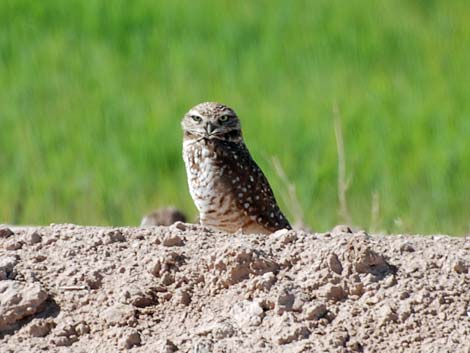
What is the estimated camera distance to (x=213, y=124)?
7.37 m

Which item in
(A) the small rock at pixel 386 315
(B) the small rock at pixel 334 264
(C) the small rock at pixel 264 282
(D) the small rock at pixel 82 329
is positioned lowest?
(D) the small rock at pixel 82 329

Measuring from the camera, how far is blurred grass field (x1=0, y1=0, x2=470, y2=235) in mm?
10492

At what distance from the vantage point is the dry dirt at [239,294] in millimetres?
4664

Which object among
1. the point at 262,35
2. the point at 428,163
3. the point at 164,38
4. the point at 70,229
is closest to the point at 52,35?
the point at 164,38

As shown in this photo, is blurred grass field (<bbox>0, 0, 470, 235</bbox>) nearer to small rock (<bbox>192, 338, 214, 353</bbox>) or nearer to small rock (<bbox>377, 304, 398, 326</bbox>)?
small rock (<bbox>377, 304, 398, 326</bbox>)

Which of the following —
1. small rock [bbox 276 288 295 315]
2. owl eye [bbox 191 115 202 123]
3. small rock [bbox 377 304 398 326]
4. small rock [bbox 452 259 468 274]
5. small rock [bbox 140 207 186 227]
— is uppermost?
owl eye [bbox 191 115 202 123]

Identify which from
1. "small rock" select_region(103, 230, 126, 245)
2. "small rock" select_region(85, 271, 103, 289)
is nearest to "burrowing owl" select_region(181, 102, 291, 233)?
"small rock" select_region(103, 230, 126, 245)

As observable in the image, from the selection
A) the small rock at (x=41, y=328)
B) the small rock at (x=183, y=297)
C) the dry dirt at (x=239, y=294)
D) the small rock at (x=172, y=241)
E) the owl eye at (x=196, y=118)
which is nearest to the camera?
the dry dirt at (x=239, y=294)

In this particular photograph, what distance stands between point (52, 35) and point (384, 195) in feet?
14.9

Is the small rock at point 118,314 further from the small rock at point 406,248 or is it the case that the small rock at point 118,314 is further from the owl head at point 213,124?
the owl head at point 213,124

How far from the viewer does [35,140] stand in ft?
36.8

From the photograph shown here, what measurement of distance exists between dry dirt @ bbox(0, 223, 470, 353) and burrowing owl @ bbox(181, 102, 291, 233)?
1707 millimetres

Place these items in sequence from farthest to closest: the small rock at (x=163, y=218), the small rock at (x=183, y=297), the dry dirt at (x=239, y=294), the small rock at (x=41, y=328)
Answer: the small rock at (x=163, y=218)
the small rock at (x=183, y=297)
the small rock at (x=41, y=328)
the dry dirt at (x=239, y=294)

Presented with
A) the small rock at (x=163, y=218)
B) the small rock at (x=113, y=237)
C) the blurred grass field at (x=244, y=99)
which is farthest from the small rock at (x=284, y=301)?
the blurred grass field at (x=244, y=99)
